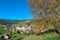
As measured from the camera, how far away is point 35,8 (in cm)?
2834

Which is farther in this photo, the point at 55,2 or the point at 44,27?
the point at 44,27

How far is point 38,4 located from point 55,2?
1.89 metres

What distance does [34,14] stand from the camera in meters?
28.8

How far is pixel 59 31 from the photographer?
2817cm

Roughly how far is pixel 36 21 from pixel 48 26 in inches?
59.8

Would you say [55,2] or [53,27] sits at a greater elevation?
[55,2]

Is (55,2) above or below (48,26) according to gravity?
above

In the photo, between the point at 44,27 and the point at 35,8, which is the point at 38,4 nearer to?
the point at 35,8

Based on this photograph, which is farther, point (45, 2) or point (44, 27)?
point (44, 27)

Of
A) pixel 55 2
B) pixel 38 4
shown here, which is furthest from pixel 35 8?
pixel 55 2

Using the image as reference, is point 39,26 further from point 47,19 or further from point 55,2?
point 55,2

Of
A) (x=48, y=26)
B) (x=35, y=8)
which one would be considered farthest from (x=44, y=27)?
(x=35, y=8)

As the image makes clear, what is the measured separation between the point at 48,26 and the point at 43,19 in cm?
122

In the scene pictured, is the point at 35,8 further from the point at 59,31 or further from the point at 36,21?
Answer: the point at 59,31
